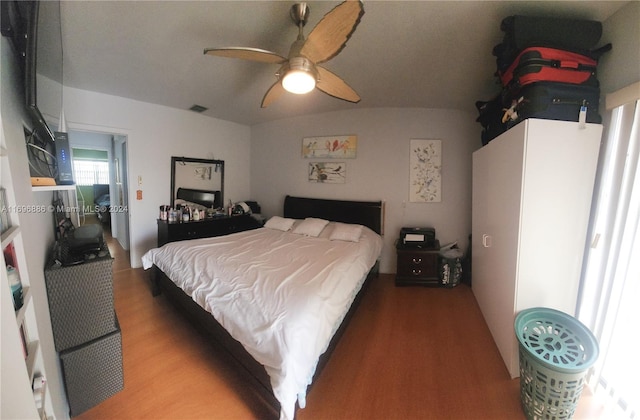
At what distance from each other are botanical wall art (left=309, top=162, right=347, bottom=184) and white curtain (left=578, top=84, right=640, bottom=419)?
2503 mm

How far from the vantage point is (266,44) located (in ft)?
5.67

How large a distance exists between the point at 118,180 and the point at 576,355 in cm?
563

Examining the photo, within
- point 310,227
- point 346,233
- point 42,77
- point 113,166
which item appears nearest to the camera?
point 42,77

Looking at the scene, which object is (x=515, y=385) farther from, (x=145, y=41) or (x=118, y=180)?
(x=118, y=180)

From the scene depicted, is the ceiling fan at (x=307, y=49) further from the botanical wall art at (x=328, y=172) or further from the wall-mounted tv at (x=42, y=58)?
the botanical wall art at (x=328, y=172)

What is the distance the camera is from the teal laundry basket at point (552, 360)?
3.78 feet

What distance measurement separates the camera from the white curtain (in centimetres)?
120

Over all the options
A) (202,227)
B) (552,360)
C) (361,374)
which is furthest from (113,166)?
(552,360)

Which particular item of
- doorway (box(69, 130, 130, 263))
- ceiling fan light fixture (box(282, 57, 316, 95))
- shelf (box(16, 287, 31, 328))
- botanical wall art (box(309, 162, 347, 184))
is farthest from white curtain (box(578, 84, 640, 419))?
doorway (box(69, 130, 130, 263))

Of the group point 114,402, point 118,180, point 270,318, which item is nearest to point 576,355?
point 270,318

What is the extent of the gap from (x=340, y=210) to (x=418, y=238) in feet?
3.69

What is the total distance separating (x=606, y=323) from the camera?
52.3 inches

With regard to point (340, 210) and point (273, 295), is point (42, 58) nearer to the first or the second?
point (273, 295)

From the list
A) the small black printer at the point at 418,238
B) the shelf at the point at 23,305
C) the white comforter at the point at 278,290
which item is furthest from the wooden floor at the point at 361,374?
the shelf at the point at 23,305
